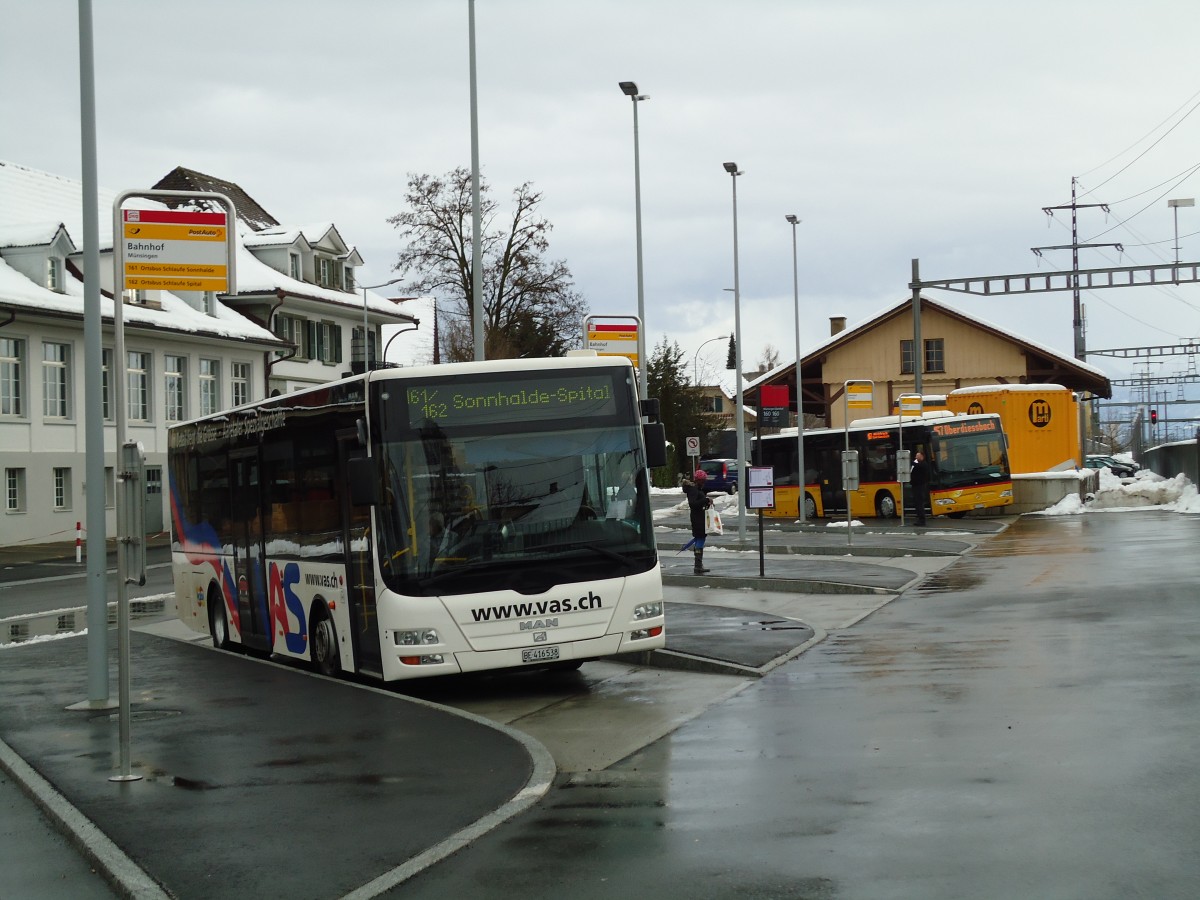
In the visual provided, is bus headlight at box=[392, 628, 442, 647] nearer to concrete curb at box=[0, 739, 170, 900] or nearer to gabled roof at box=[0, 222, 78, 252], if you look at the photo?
concrete curb at box=[0, 739, 170, 900]

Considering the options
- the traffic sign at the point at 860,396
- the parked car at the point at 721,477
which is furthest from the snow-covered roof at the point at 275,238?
the traffic sign at the point at 860,396

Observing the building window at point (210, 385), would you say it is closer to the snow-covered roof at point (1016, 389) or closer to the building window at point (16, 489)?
the building window at point (16, 489)

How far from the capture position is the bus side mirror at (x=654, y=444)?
1302 cm

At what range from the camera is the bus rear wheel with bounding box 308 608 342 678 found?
566 inches

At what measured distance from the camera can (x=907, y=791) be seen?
320 inches

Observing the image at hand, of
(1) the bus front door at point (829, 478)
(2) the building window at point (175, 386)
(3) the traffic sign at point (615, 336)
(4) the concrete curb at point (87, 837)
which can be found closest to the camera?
(4) the concrete curb at point (87, 837)

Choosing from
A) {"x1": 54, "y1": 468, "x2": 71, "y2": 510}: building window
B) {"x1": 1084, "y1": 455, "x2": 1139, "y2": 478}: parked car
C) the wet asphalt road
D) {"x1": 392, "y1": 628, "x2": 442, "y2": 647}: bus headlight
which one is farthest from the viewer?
{"x1": 1084, "y1": 455, "x2": 1139, "y2": 478}: parked car

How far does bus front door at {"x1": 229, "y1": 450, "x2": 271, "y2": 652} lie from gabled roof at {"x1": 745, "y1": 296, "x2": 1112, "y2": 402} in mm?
46850

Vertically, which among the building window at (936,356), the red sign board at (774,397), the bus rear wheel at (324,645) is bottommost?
the bus rear wheel at (324,645)

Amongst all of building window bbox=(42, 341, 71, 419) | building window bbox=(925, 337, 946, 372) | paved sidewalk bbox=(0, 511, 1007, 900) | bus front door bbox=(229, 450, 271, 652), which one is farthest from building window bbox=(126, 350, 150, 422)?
building window bbox=(925, 337, 946, 372)

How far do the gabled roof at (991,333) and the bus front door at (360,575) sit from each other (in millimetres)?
49947

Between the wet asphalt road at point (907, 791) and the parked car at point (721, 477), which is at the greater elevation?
the parked car at point (721, 477)

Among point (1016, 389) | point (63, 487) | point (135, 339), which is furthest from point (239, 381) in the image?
point (1016, 389)

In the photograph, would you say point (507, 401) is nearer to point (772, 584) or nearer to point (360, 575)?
point (360, 575)
